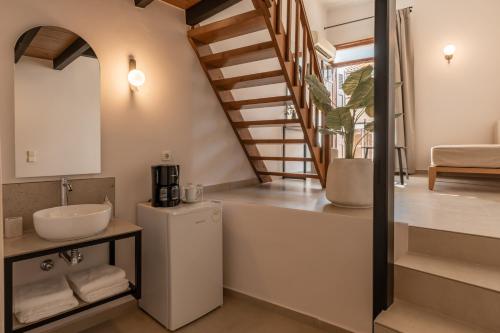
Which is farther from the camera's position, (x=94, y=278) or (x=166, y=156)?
(x=166, y=156)

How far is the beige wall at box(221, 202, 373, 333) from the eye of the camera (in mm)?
1926

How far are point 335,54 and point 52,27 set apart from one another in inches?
187

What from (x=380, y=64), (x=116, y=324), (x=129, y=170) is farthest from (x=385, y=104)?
(x=116, y=324)

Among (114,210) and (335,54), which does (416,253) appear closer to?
(114,210)

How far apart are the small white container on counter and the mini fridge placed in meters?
0.75

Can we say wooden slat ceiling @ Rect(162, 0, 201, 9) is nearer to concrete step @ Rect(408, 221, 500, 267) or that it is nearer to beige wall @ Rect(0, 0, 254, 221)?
beige wall @ Rect(0, 0, 254, 221)

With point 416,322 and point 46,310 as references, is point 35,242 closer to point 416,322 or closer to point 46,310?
point 46,310

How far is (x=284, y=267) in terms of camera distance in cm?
228

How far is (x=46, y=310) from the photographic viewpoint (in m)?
1.65

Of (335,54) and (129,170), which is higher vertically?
(335,54)

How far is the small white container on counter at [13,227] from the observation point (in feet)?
5.81

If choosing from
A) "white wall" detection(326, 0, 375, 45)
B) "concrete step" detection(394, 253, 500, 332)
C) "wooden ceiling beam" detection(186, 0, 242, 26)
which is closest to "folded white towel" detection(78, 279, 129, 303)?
"concrete step" detection(394, 253, 500, 332)

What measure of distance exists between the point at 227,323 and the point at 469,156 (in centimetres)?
289

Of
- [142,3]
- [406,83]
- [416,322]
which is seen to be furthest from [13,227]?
[406,83]
